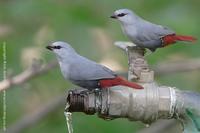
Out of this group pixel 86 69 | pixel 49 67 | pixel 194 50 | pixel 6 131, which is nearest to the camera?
pixel 86 69

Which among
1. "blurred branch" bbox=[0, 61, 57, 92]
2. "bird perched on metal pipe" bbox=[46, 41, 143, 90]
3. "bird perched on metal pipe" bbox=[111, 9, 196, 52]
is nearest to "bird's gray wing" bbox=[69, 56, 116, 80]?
"bird perched on metal pipe" bbox=[46, 41, 143, 90]

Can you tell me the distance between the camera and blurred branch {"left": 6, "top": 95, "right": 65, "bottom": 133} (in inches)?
150

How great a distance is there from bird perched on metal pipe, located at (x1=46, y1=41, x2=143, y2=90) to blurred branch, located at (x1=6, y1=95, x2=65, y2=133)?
67.8 inches

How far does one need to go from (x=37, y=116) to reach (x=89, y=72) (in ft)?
6.12

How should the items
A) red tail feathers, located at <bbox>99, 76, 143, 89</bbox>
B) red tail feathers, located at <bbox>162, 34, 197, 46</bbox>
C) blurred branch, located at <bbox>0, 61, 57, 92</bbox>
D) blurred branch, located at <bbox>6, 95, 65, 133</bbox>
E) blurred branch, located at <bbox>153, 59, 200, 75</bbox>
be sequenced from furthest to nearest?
blurred branch, located at <bbox>6, 95, 65, 133</bbox> < blurred branch, located at <bbox>153, 59, 200, 75</bbox> < blurred branch, located at <bbox>0, 61, 57, 92</bbox> < red tail feathers, located at <bbox>162, 34, 197, 46</bbox> < red tail feathers, located at <bbox>99, 76, 143, 89</bbox>

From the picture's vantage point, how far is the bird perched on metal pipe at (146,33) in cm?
218

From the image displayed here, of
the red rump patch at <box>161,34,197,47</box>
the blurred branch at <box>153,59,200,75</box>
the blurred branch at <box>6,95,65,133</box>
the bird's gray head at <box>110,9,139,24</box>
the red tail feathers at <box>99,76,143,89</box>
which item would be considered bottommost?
the blurred branch at <box>6,95,65,133</box>

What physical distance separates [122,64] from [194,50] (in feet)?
1.25

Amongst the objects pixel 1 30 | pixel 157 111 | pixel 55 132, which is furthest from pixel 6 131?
pixel 157 111

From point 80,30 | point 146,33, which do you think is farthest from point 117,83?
point 80,30

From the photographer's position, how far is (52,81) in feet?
12.4

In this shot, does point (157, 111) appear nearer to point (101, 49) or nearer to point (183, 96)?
point (183, 96)

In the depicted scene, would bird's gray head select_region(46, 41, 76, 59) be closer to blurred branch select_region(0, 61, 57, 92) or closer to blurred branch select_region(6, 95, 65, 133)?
blurred branch select_region(0, 61, 57, 92)

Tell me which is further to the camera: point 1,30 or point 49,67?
point 1,30
